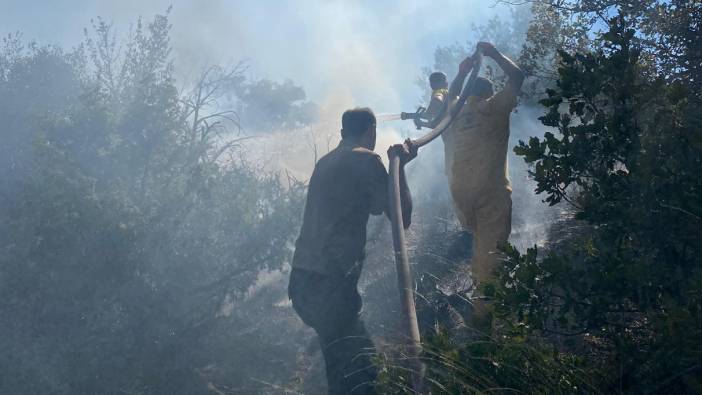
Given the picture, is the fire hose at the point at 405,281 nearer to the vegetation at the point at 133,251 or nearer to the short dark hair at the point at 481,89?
the short dark hair at the point at 481,89

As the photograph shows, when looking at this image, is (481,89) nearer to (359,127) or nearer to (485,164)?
(485,164)

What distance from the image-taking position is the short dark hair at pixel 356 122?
4480 millimetres

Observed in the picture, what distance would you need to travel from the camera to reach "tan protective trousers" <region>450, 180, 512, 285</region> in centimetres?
486

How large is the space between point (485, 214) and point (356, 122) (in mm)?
1306

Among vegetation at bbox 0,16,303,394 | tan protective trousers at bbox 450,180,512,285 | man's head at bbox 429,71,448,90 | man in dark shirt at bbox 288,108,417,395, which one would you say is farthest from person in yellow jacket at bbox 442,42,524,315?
vegetation at bbox 0,16,303,394

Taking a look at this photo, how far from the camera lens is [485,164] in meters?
4.99

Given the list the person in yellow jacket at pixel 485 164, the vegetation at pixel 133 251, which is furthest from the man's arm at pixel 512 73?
the vegetation at pixel 133 251

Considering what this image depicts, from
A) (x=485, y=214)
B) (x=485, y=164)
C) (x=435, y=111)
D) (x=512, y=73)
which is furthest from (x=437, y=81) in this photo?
(x=485, y=214)

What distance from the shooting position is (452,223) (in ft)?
26.7

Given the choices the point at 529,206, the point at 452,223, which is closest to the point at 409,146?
the point at 452,223

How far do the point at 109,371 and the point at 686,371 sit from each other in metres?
6.12

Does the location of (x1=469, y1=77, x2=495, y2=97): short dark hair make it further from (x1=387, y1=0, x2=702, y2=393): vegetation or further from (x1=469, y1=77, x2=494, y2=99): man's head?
(x1=387, y1=0, x2=702, y2=393): vegetation

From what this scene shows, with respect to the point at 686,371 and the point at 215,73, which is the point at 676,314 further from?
the point at 215,73

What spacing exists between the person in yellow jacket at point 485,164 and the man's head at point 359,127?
0.98 metres
